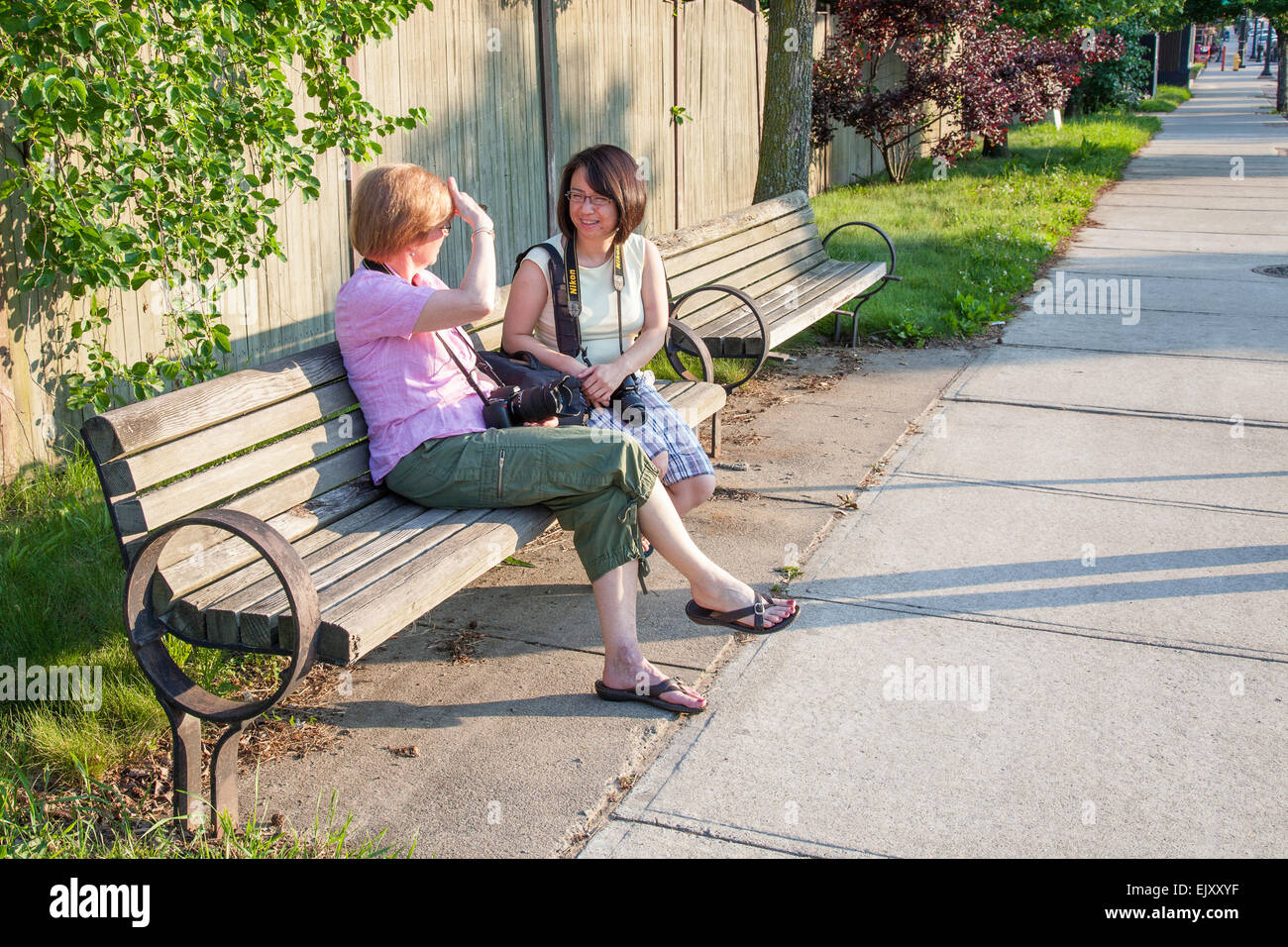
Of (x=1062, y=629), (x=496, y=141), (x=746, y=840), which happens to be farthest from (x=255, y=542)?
(x=496, y=141)

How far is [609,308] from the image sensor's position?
→ 4312 millimetres

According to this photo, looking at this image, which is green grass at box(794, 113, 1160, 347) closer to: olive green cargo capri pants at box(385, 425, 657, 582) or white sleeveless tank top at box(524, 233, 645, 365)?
white sleeveless tank top at box(524, 233, 645, 365)

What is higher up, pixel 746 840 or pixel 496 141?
pixel 496 141

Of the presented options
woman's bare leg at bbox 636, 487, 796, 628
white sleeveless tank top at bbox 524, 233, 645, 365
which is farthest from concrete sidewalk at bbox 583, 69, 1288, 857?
white sleeveless tank top at bbox 524, 233, 645, 365

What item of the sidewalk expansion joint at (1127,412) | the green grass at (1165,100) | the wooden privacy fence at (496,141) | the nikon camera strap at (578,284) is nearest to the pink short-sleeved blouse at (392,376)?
the nikon camera strap at (578,284)

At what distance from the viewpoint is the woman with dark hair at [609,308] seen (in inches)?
161

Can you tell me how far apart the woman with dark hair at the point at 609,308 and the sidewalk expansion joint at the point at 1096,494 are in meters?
1.63

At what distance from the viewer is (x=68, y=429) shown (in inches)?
195

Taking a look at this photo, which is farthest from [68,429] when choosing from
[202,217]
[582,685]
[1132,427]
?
[1132,427]

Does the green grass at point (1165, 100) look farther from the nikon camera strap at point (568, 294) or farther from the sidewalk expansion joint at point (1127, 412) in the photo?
the nikon camera strap at point (568, 294)

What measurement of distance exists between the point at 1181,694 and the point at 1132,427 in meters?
2.87

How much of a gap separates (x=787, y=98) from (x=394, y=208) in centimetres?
653

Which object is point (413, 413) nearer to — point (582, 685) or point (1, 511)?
point (582, 685)

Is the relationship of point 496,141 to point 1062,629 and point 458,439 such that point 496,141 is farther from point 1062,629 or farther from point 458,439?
point 1062,629
